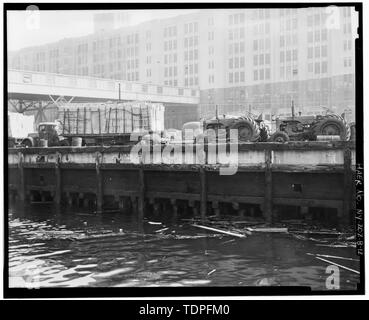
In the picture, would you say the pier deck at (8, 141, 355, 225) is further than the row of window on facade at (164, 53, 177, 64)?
No

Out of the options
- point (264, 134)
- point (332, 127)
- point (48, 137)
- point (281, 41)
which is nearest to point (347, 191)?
point (332, 127)

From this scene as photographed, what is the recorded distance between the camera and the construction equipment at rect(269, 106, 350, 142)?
2109cm

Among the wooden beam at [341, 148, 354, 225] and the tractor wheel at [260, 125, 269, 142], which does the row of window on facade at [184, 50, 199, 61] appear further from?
the wooden beam at [341, 148, 354, 225]

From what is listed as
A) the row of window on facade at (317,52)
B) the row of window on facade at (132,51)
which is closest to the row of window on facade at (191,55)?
the row of window on facade at (132,51)

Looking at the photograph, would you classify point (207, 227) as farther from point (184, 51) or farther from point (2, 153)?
point (2, 153)

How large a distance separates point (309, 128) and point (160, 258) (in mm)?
11398

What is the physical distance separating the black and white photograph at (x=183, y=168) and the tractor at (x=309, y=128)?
63mm

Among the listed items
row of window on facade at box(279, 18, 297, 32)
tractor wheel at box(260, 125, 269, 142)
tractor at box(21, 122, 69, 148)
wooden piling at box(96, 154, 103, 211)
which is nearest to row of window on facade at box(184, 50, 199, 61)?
tractor wheel at box(260, 125, 269, 142)

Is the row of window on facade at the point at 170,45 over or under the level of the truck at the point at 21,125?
over

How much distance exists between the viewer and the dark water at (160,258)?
11836 mm

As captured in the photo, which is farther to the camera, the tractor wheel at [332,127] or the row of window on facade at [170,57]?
the tractor wheel at [332,127]

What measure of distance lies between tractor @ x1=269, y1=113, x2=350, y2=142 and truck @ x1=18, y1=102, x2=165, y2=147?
25.3ft

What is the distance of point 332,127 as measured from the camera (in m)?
21.4

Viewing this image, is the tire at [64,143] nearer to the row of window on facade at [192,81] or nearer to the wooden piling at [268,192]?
the row of window on facade at [192,81]
